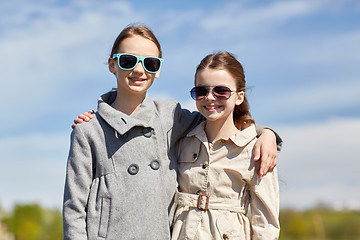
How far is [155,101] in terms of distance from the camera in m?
3.54

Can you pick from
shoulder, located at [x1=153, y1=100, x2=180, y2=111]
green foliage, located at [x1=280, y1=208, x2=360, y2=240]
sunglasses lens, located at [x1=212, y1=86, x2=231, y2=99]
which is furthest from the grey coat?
green foliage, located at [x1=280, y1=208, x2=360, y2=240]

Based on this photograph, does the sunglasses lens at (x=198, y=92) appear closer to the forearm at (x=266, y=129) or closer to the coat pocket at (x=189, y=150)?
the coat pocket at (x=189, y=150)

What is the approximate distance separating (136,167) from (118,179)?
0.45ft

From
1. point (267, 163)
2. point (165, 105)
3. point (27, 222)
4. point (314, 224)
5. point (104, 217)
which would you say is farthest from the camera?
point (27, 222)

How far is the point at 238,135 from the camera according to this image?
3.36 meters

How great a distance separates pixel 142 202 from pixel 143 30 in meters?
1.13

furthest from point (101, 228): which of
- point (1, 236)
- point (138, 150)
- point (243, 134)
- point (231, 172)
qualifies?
point (1, 236)

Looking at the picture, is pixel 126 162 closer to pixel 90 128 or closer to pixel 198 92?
pixel 90 128

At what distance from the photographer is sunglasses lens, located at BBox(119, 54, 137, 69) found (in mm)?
3240

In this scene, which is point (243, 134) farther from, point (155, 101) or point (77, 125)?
point (77, 125)

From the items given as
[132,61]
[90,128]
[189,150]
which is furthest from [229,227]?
[132,61]

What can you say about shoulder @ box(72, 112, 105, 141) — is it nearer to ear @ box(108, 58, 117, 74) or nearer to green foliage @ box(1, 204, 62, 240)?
ear @ box(108, 58, 117, 74)

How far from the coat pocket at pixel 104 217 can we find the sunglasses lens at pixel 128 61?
33.9 inches

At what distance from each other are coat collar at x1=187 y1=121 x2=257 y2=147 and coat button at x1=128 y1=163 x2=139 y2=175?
0.45 metres
